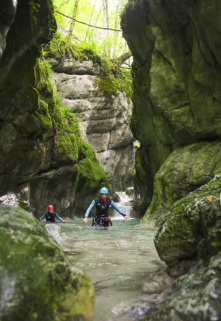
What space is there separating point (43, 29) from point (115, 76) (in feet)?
62.9

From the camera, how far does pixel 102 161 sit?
85.1ft

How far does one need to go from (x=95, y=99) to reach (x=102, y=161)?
6706mm

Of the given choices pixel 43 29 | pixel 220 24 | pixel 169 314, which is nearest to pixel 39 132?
pixel 43 29

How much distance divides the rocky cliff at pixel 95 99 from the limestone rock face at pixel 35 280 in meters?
19.4

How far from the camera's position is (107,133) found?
1021 inches

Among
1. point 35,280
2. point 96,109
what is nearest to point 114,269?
point 35,280

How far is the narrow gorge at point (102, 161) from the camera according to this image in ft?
5.63

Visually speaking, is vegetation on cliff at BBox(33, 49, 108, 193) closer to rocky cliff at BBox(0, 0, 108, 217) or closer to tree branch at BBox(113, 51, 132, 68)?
rocky cliff at BBox(0, 0, 108, 217)

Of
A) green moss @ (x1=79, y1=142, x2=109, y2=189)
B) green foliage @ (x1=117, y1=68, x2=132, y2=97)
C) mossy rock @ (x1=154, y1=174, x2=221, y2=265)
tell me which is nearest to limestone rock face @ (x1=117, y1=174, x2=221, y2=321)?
mossy rock @ (x1=154, y1=174, x2=221, y2=265)

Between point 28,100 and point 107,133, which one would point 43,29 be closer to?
point 28,100

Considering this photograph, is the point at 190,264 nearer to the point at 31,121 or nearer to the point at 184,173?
the point at 184,173

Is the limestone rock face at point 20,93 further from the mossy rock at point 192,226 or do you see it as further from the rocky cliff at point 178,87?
the mossy rock at point 192,226

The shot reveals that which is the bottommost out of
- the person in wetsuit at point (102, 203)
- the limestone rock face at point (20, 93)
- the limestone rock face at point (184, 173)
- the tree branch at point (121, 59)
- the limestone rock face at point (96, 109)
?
the person in wetsuit at point (102, 203)

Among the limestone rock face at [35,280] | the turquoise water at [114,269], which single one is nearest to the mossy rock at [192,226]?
the turquoise water at [114,269]
